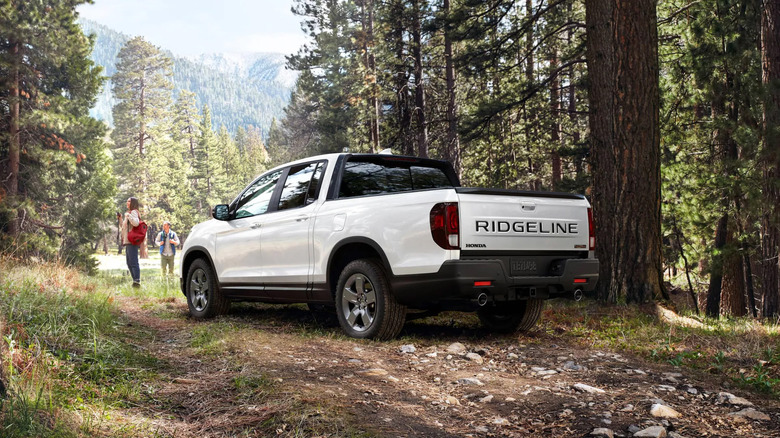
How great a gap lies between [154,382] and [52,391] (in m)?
0.77

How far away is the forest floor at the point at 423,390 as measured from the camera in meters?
3.69

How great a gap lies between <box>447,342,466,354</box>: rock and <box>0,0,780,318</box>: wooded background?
296cm

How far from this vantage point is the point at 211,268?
28.7ft

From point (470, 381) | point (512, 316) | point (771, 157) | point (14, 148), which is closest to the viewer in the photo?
point (470, 381)

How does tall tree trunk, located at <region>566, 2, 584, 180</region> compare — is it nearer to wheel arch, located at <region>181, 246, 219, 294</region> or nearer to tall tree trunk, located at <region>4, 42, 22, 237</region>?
wheel arch, located at <region>181, 246, 219, 294</region>

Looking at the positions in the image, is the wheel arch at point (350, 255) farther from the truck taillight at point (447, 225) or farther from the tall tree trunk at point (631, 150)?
the tall tree trunk at point (631, 150)

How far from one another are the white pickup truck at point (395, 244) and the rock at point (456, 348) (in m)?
0.39

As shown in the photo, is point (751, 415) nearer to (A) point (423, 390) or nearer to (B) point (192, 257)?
(A) point (423, 390)

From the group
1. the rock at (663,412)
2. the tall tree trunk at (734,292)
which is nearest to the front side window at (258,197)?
the rock at (663,412)

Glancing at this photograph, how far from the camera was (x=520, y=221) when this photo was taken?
604 cm

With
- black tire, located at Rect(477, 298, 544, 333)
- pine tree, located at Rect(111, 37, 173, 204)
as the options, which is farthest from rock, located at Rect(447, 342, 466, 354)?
pine tree, located at Rect(111, 37, 173, 204)

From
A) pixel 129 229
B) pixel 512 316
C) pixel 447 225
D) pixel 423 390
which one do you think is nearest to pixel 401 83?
pixel 129 229

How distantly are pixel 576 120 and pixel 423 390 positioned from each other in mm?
20480

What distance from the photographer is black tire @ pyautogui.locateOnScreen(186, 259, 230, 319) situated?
28.1ft
